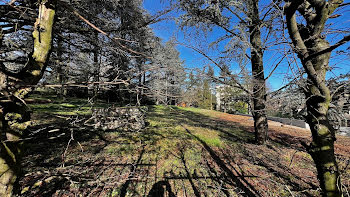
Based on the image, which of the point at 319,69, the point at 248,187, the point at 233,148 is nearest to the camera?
the point at 319,69

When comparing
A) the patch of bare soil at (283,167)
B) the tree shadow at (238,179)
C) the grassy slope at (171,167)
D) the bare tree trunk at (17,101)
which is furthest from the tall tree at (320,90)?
the bare tree trunk at (17,101)

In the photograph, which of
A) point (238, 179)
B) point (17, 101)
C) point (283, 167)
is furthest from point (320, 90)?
point (283, 167)

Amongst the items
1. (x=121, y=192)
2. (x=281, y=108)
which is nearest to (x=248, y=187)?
(x=281, y=108)

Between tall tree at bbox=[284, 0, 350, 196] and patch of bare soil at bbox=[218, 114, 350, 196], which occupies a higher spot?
tall tree at bbox=[284, 0, 350, 196]

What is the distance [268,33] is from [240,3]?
8.56ft

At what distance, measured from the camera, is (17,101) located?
1.14 metres

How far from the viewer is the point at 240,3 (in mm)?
3746

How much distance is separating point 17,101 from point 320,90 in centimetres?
287

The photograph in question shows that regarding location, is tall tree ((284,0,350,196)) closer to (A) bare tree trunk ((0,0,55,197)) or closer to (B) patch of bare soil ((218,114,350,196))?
(B) patch of bare soil ((218,114,350,196))

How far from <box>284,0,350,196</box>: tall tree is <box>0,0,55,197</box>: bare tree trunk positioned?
8.38 ft

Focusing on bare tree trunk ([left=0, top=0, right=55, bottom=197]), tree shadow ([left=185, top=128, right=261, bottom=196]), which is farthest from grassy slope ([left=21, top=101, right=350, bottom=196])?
bare tree trunk ([left=0, top=0, right=55, bottom=197])

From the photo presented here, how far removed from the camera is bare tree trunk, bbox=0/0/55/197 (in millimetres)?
1066

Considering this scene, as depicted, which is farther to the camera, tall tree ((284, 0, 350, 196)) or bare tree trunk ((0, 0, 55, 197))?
tall tree ((284, 0, 350, 196))

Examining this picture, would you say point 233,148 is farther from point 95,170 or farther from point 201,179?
point 95,170
